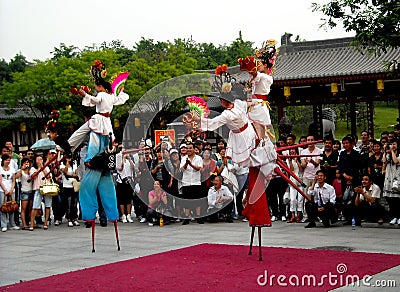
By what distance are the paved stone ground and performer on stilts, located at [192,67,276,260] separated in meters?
0.54

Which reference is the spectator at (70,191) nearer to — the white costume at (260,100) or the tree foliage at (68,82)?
the white costume at (260,100)

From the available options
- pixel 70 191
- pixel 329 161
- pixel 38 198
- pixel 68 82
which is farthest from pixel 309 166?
pixel 68 82

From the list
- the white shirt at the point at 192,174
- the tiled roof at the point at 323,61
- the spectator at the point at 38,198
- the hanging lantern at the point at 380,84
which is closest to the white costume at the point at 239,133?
the white shirt at the point at 192,174

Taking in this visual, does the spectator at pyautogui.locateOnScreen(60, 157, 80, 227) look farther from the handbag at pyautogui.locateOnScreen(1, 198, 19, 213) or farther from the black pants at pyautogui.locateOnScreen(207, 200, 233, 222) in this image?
the black pants at pyautogui.locateOnScreen(207, 200, 233, 222)

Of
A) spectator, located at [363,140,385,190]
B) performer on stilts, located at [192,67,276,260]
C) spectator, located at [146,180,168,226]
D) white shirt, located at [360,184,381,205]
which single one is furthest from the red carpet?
spectator, located at [146,180,168,226]

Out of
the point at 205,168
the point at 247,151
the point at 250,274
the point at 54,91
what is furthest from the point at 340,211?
the point at 54,91

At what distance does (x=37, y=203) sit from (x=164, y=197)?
2.09 metres

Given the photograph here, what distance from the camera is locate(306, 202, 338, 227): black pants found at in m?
9.28

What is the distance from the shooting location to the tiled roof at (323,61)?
57.6ft

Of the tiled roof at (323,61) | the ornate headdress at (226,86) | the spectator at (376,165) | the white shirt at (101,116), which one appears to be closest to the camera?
the ornate headdress at (226,86)

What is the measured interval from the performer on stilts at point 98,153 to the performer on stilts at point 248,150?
1568mm

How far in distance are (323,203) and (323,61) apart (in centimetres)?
1171

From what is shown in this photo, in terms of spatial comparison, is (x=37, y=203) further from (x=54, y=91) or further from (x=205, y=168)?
(x=54, y=91)

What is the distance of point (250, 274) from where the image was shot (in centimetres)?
575
